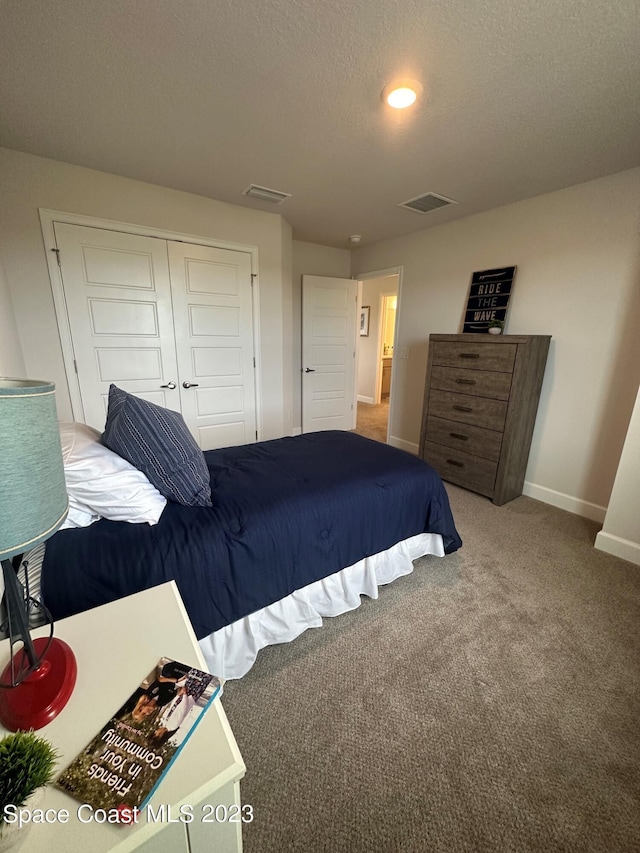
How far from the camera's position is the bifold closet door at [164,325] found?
8.63ft

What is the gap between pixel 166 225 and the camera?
9.20ft

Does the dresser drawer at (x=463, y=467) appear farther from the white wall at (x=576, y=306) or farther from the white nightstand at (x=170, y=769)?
the white nightstand at (x=170, y=769)

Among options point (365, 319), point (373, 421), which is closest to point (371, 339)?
point (365, 319)

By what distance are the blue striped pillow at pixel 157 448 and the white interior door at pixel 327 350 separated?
300 cm

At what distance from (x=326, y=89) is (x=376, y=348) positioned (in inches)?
195

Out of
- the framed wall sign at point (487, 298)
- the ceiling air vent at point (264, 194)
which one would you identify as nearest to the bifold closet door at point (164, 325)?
the ceiling air vent at point (264, 194)

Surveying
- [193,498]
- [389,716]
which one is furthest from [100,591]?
[389,716]

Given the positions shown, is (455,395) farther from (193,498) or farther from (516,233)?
(193,498)

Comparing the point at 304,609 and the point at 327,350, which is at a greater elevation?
the point at 327,350

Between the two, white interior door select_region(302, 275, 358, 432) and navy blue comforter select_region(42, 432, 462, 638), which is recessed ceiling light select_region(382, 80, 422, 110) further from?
white interior door select_region(302, 275, 358, 432)

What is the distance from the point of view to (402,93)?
1599 mm

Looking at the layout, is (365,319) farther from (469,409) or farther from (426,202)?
(469,409)

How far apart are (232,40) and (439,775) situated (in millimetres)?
2844

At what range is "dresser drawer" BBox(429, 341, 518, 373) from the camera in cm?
261
